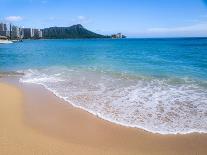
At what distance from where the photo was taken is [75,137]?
6.48 m

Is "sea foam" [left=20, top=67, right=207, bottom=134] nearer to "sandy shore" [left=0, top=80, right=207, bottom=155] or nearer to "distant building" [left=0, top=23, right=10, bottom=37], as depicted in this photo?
"sandy shore" [left=0, top=80, right=207, bottom=155]

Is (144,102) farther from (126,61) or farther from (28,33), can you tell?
(28,33)

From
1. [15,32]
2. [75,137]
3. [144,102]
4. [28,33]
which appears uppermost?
[28,33]

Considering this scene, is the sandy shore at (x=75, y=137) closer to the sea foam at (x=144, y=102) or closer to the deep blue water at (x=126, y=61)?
the sea foam at (x=144, y=102)

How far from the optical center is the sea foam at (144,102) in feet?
24.4

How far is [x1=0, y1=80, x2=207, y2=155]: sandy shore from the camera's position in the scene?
5.80 metres

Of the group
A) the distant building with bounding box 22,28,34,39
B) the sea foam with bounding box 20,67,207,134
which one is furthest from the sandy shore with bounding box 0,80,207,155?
the distant building with bounding box 22,28,34,39

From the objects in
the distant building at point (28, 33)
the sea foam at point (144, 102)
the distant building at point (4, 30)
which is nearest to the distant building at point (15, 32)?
the distant building at point (4, 30)

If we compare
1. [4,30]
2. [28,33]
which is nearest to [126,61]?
[4,30]

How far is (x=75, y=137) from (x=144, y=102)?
3.68 m

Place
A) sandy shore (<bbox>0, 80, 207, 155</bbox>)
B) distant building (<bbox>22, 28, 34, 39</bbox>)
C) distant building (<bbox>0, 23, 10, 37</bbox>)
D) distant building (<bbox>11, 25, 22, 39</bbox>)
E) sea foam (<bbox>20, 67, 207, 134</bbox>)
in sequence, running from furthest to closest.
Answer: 1. distant building (<bbox>22, 28, 34, 39</bbox>)
2. distant building (<bbox>11, 25, 22, 39</bbox>)
3. distant building (<bbox>0, 23, 10, 37</bbox>)
4. sea foam (<bbox>20, 67, 207, 134</bbox>)
5. sandy shore (<bbox>0, 80, 207, 155</bbox>)

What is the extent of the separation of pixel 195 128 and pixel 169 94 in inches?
152

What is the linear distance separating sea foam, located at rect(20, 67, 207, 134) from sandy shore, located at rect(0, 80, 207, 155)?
47cm

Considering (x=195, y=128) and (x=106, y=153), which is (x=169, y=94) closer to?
(x=195, y=128)
